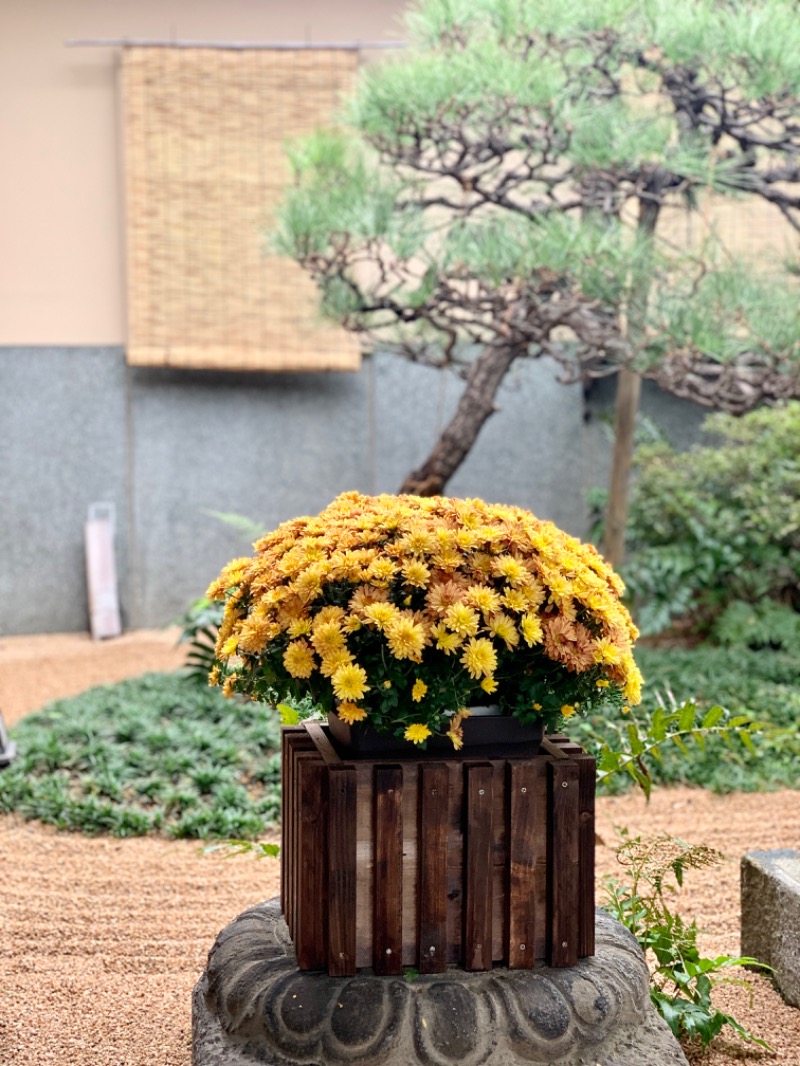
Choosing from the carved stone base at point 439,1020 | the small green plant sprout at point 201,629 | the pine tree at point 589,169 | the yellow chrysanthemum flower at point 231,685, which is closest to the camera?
the carved stone base at point 439,1020

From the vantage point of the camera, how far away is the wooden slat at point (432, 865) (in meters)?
→ 1.62

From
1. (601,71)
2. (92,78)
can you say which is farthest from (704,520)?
(92,78)

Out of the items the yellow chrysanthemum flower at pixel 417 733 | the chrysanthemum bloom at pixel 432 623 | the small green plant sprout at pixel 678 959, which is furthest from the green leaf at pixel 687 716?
the yellow chrysanthemum flower at pixel 417 733

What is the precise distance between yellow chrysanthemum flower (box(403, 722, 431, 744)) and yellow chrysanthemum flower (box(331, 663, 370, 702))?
0.08 metres

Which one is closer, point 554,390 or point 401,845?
point 401,845

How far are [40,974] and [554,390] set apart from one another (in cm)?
527

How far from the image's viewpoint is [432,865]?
5.35 ft

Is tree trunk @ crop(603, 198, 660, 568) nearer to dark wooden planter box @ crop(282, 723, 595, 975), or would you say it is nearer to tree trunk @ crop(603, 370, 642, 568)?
tree trunk @ crop(603, 370, 642, 568)

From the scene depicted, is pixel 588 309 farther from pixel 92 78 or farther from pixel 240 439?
pixel 92 78

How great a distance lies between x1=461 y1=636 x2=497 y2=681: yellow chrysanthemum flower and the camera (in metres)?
1.57

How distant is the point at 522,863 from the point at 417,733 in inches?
10.6

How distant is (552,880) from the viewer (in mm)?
1671

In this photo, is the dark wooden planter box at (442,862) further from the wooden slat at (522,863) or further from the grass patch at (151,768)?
the grass patch at (151,768)

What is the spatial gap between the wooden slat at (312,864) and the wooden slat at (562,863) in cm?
33
